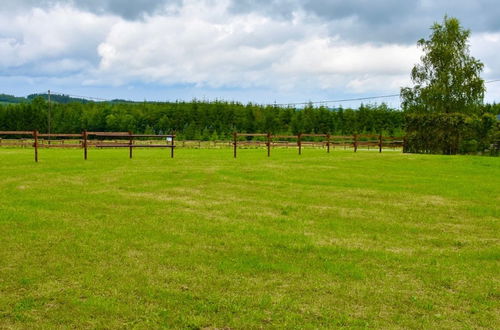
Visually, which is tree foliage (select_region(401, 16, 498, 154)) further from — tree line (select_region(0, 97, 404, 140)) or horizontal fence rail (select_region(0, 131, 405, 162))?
tree line (select_region(0, 97, 404, 140))

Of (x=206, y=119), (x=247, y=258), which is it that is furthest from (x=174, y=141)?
(x=247, y=258)

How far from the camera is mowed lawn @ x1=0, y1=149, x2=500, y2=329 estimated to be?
15.0 ft

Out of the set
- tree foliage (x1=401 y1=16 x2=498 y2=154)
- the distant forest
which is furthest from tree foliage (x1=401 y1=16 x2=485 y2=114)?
the distant forest

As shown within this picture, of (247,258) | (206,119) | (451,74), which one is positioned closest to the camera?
(247,258)

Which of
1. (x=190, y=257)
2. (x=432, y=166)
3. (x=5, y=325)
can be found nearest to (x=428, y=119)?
(x=432, y=166)

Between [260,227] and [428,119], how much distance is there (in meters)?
32.0

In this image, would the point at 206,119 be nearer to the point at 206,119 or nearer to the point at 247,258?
the point at 206,119

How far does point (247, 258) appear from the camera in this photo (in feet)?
20.8

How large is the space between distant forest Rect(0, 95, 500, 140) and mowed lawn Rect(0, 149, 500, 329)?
60676 mm

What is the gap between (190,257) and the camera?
636 cm

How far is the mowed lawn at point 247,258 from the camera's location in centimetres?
456

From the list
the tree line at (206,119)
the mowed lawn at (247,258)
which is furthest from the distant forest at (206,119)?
the mowed lawn at (247,258)

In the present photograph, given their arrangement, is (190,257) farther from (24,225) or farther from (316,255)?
(24,225)

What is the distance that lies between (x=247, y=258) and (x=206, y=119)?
3134 inches
